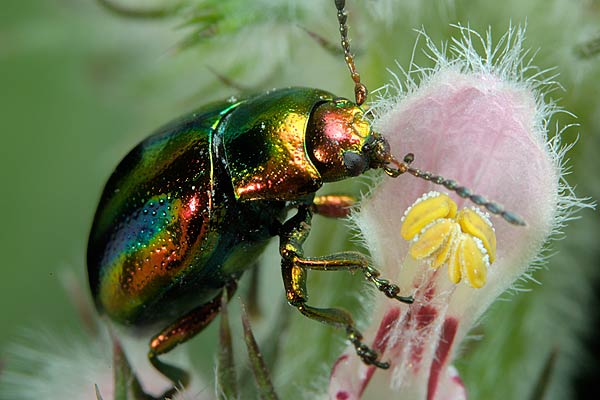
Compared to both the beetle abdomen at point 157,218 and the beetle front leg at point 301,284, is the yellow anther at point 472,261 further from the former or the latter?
the beetle abdomen at point 157,218

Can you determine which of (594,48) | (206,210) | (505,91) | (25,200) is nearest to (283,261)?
→ (206,210)

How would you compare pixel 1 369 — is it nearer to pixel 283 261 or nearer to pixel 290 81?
pixel 283 261

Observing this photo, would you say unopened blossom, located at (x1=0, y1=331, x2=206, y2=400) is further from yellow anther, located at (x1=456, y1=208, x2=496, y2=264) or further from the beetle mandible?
yellow anther, located at (x1=456, y1=208, x2=496, y2=264)

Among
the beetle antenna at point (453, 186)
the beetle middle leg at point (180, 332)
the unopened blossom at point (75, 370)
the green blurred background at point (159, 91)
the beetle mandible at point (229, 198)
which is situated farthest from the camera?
the green blurred background at point (159, 91)

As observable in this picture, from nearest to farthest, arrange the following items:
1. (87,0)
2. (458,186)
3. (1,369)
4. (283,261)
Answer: (458,186), (283,261), (1,369), (87,0)

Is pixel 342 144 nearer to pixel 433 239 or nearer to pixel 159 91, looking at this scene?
pixel 433 239

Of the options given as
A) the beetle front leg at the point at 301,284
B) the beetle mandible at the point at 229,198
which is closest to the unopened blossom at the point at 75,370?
the beetle mandible at the point at 229,198

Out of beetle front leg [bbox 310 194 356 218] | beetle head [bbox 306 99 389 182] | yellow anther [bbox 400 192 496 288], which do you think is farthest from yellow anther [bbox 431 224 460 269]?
beetle front leg [bbox 310 194 356 218]

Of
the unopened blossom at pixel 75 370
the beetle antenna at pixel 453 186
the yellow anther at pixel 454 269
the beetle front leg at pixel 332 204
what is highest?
the beetle antenna at pixel 453 186
